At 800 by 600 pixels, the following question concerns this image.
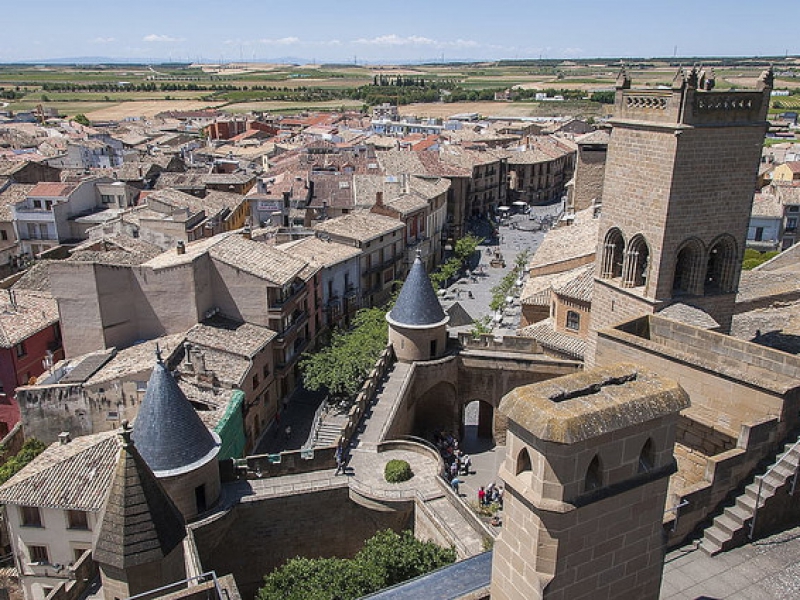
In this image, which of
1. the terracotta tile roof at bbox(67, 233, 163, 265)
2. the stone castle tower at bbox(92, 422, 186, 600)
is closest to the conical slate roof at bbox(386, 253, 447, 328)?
the terracotta tile roof at bbox(67, 233, 163, 265)

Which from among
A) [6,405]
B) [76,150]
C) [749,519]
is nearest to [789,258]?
[749,519]

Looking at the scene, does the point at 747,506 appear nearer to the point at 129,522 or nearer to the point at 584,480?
the point at 584,480

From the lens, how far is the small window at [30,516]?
24656 millimetres

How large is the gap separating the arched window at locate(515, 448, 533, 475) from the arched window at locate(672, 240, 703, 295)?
49.2 ft

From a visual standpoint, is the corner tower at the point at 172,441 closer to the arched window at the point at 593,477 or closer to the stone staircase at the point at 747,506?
the stone staircase at the point at 747,506

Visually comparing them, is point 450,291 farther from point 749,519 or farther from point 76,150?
point 76,150

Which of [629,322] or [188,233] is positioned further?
[188,233]

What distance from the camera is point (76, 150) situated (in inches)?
3674

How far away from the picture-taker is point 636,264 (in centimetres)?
2361

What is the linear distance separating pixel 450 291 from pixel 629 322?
41906 mm

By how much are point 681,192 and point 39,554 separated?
80.3 ft

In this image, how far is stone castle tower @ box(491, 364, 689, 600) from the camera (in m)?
9.41

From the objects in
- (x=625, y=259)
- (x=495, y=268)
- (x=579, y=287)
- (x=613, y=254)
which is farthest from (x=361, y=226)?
(x=625, y=259)

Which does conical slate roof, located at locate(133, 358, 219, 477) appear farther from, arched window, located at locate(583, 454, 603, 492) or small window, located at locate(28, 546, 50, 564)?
arched window, located at locate(583, 454, 603, 492)
